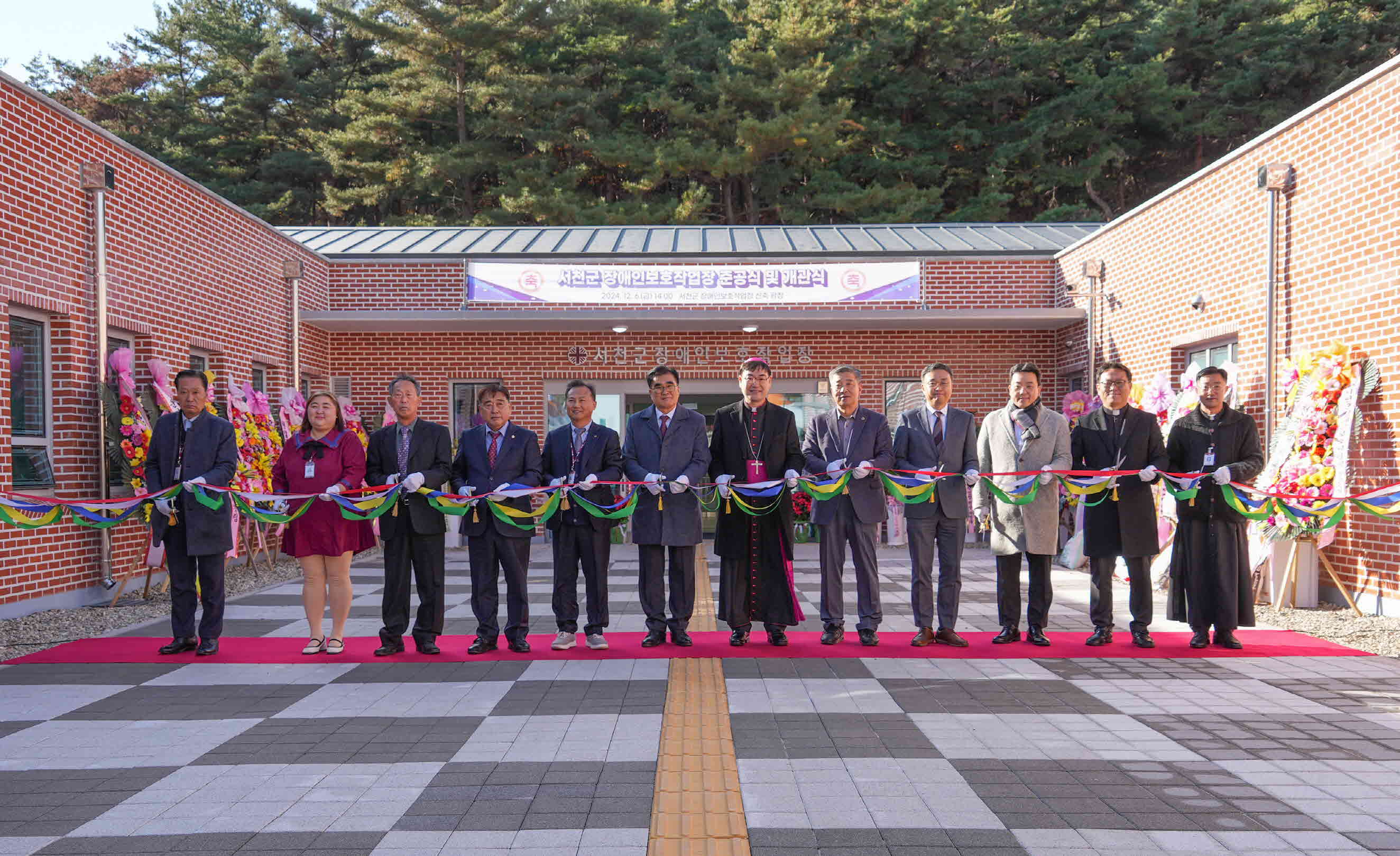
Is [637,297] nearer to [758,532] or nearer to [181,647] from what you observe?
[758,532]

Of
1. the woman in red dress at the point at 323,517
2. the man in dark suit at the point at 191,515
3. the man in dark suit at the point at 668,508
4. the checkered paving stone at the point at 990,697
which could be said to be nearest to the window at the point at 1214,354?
the checkered paving stone at the point at 990,697

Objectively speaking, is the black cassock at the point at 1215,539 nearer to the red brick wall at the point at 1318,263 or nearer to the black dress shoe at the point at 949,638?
the black dress shoe at the point at 949,638

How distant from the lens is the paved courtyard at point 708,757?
3.14 m

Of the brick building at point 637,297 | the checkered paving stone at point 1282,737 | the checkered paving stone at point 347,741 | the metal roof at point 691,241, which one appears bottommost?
the checkered paving stone at point 1282,737

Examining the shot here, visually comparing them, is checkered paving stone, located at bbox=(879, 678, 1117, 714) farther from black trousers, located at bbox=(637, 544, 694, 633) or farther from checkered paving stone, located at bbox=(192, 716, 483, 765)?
checkered paving stone, located at bbox=(192, 716, 483, 765)

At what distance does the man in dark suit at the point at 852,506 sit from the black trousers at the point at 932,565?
0.84ft

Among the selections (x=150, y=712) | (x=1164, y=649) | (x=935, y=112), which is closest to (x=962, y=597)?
(x=1164, y=649)

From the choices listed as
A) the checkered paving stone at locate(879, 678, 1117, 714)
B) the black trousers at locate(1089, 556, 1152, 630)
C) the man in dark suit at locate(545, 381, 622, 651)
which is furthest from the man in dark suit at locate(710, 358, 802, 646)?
the black trousers at locate(1089, 556, 1152, 630)

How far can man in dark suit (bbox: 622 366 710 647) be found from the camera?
626 cm

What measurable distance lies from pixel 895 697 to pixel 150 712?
3723mm

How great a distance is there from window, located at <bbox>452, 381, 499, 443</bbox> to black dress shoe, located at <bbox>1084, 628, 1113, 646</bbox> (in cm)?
968

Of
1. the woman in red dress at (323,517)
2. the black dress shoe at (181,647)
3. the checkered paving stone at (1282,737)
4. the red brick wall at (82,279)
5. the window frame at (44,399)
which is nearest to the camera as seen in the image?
the checkered paving stone at (1282,737)

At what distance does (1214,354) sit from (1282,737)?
681cm

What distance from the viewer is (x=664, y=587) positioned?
6.31 metres
